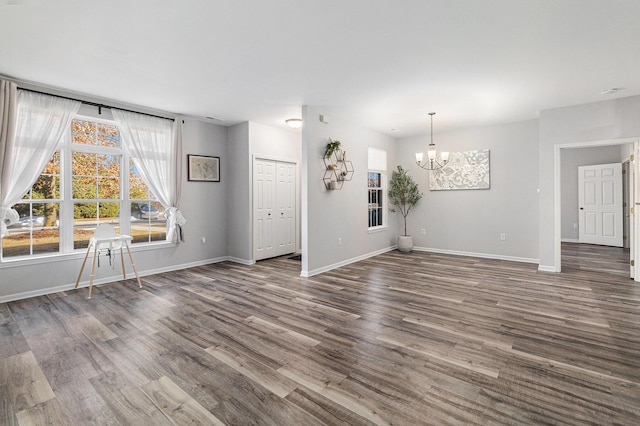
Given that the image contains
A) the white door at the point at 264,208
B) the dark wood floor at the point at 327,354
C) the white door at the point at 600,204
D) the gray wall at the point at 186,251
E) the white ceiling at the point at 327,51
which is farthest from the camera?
the white door at the point at 600,204

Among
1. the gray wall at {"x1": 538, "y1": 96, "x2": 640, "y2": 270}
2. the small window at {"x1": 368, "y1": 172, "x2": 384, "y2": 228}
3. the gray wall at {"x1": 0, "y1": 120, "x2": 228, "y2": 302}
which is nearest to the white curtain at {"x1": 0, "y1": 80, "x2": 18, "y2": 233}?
the gray wall at {"x1": 0, "y1": 120, "x2": 228, "y2": 302}

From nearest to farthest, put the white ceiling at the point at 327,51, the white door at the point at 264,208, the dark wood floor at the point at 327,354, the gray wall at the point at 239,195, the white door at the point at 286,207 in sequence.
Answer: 1. the dark wood floor at the point at 327,354
2. the white ceiling at the point at 327,51
3. the gray wall at the point at 239,195
4. the white door at the point at 264,208
5. the white door at the point at 286,207

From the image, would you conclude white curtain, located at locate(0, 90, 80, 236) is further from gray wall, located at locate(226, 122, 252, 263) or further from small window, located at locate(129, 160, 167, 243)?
gray wall, located at locate(226, 122, 252, 263)

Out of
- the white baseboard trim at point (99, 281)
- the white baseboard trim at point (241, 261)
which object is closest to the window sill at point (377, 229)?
the white baseboard trim at point (241, 261)

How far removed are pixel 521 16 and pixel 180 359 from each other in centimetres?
382

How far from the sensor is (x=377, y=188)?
6938 mm

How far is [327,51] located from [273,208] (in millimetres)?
3720

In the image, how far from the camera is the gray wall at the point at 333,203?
4.86 m

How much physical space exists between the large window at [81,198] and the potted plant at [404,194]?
16.3 feet

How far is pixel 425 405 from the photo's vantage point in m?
1.83

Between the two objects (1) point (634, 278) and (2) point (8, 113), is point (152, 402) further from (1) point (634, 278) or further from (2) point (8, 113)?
(1) point (634, 278)

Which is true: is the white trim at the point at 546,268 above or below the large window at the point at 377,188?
below

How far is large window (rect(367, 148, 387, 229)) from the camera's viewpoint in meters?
6.68

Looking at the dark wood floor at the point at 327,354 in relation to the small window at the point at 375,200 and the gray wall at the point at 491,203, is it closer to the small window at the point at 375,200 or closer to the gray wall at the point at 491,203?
the gray wall at the point at 491,203
